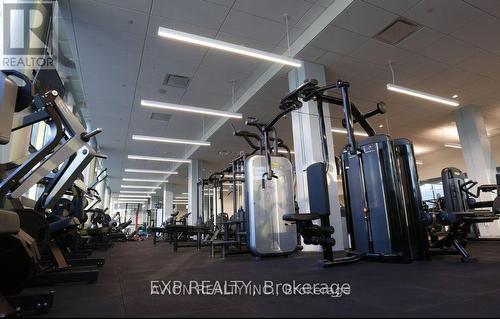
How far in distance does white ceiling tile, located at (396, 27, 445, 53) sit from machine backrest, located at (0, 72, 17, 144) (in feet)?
18.8

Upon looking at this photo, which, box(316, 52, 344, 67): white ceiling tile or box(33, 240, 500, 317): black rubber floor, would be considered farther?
box(316, 52, 344, 67): white ceiling tile

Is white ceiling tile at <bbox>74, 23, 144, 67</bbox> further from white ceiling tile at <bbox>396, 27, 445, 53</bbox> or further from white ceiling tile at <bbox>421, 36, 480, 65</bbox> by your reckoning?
white ceiling tile at <bbox>421, 36, 480, 65</bbox>

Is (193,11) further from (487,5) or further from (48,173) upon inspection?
(487,5)

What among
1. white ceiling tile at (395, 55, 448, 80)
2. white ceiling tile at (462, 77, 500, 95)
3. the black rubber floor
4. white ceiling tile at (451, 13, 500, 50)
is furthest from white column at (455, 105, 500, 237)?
the black rubber floor

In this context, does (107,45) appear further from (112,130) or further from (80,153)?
(112,130)

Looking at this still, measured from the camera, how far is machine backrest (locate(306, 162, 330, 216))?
3.09 m

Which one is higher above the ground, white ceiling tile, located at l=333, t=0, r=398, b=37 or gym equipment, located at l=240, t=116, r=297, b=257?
white ceiling tile, located at l=333, t=0, r=398, b=37

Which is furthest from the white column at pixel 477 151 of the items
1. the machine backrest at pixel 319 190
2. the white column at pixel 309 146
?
the machine backrest at pixel 319 190

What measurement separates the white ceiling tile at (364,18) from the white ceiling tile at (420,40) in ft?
2.27

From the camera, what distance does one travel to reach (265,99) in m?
7.36

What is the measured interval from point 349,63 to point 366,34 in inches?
34.3

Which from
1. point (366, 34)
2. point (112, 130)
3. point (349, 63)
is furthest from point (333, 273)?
point (112, 130)

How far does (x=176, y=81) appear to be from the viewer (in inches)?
264

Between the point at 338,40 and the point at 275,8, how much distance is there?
1298 millimetres
